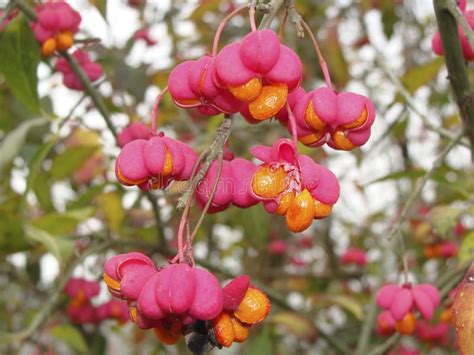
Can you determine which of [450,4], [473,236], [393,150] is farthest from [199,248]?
[450,4]

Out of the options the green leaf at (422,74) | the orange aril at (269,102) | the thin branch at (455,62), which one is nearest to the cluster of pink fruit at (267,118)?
the orange aril at (269,102)

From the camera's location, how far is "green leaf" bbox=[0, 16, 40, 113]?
141cm

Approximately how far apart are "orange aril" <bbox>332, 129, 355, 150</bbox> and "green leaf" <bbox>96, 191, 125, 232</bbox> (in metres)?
1.37

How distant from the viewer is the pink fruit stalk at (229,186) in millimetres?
812

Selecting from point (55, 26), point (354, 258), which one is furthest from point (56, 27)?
point (354, 258)

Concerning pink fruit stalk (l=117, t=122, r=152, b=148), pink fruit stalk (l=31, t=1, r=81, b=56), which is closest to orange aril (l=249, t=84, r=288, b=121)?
pink fruit stalk (l=117, t=122, r=152, b=148)

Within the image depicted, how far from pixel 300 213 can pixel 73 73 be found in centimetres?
88

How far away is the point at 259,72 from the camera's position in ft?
2.52

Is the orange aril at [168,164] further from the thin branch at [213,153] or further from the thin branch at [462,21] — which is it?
the thin branch at [462,21]

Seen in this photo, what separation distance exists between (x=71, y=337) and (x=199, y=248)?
131 cm

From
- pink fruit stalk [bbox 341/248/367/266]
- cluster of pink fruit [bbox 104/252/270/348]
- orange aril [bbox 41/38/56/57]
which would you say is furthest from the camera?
pink fruit stalk [bbox 341/248/367/266]

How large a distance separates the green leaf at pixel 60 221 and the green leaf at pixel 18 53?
0.38 m

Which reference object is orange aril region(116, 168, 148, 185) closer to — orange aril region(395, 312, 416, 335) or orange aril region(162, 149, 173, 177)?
orange aril region(162, 149, 173, 177)

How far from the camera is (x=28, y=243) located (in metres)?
1.71
